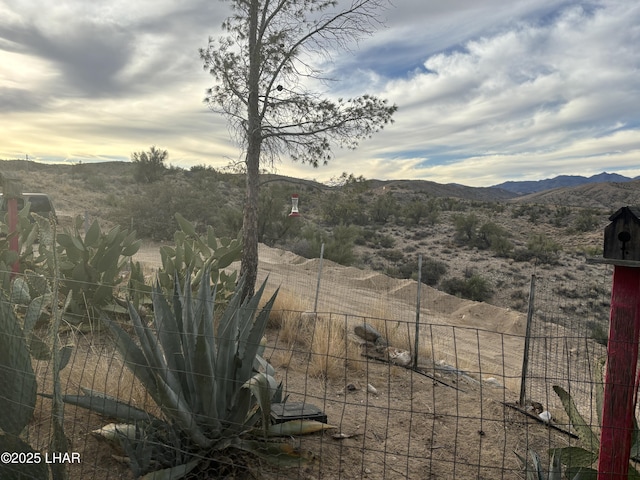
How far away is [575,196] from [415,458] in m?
64.0

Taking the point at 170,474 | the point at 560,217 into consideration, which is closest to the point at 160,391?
the point at 170,474

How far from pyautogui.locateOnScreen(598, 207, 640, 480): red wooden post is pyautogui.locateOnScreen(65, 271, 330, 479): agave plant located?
1.86 meters

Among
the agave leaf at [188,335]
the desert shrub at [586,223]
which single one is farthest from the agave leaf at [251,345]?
the desert shrub at [586,223]

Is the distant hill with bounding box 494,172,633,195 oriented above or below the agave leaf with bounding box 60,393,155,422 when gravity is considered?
above

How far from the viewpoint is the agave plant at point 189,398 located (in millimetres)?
3184

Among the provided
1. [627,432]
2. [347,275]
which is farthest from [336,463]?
[347,275]

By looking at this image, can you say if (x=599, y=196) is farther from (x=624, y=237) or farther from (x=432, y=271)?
(x=624, y=237)

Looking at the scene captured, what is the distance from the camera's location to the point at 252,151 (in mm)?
8922

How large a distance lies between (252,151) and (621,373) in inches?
279

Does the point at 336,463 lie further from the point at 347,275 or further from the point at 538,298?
the point at 538,298

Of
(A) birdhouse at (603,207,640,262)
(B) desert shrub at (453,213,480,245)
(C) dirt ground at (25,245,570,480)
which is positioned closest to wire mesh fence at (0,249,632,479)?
(C) dirt ground at (25,245,570,480)

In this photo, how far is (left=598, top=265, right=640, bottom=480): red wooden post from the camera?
281cm

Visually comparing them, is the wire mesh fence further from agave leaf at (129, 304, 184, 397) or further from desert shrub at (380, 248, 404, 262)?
desert shrub at (380, 248, 404, 262)

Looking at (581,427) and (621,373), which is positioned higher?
(621,373)
